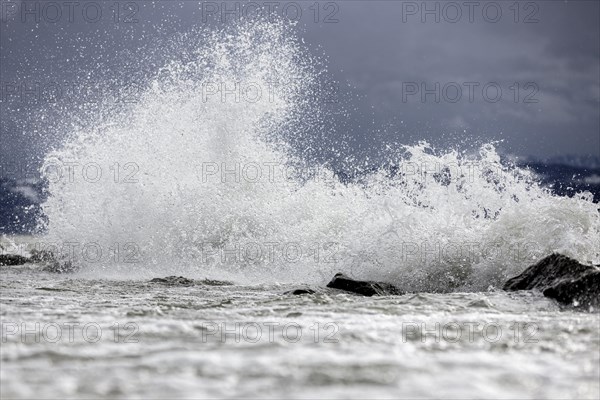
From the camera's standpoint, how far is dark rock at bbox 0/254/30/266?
10547 mm

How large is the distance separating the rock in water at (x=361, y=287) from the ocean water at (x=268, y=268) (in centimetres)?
32

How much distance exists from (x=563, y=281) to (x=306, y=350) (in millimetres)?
2878

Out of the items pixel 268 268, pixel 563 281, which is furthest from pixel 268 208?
pixel 563 281

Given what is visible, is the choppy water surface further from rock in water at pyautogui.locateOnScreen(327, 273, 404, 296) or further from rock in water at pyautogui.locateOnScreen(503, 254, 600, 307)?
rock in water at pyautogui.locateOnScreen(327, 273, 404, 296)

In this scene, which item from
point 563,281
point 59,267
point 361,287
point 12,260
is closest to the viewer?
point 563,281

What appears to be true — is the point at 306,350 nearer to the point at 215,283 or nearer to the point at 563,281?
the point at 563,281

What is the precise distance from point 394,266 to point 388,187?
87.9 inches

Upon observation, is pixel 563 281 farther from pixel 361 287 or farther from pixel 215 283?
pixel 215 283

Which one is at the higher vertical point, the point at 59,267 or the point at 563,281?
the point at 563,281

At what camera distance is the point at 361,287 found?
5902 mm

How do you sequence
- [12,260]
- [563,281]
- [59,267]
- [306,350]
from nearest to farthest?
[306,350] < [563,281] < [59,267] < [12,260]

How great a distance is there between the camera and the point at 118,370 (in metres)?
2.39

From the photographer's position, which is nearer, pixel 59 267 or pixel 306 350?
pixel 306 350

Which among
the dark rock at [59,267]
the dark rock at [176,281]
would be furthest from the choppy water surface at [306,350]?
the dark rock at [59,267]
